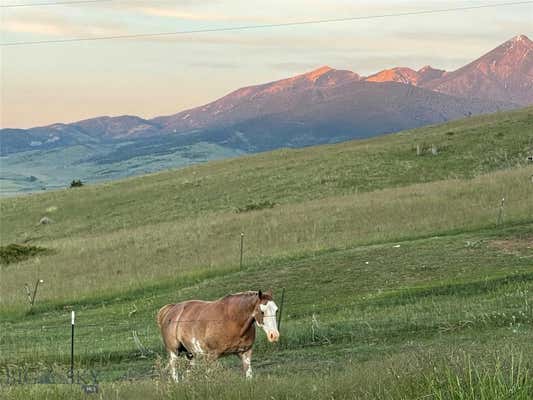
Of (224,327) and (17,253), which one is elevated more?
(224,327)

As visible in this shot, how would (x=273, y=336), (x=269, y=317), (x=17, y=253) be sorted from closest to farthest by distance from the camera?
(x=273, y=336) < (x=269, y=317) < (x=17, y=253)

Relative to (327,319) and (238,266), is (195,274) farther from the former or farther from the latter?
(327,319)

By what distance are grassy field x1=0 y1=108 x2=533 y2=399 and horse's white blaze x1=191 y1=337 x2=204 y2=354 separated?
115 cm

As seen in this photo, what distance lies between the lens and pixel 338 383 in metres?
12.4

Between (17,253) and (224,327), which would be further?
(17,253)

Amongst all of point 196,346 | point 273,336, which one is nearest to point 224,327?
point 196,346

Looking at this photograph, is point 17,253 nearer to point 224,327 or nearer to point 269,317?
point 224,327

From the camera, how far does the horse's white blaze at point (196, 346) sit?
1742 cm

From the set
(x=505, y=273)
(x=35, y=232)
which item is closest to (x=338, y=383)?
(x=505, y=273)

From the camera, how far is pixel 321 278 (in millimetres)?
33094

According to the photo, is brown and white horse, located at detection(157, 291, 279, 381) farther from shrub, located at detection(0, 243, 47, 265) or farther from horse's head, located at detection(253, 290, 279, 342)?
shrub, located at detection(0, 243, 47, 265)

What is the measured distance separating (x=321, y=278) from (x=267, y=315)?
1703 cm

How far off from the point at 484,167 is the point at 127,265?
35.6 metres

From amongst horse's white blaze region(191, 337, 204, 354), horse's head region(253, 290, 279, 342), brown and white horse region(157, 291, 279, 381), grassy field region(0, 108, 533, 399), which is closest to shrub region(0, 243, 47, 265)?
grassy field region(0, 108, 533, 399)
